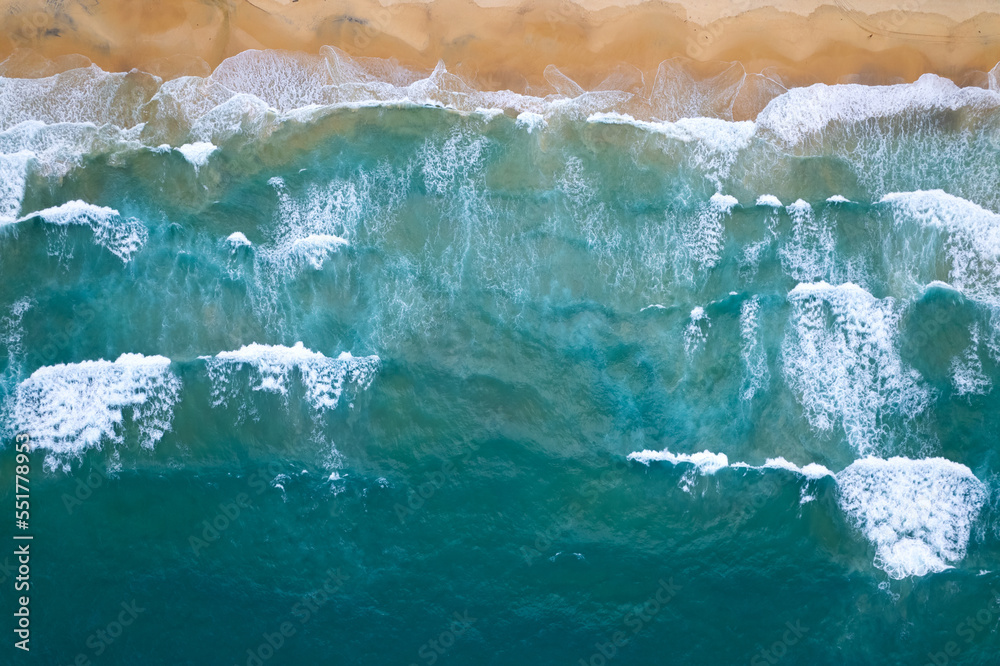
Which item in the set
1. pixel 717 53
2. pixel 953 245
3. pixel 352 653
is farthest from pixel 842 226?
pixel 352 653

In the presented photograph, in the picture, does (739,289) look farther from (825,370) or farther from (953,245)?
(953,245)

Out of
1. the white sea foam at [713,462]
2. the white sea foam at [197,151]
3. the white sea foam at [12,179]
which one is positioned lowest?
the white sea foam at [713,462]

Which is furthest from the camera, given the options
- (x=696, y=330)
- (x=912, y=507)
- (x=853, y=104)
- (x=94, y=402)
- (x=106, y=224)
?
(x=853, y=104)
